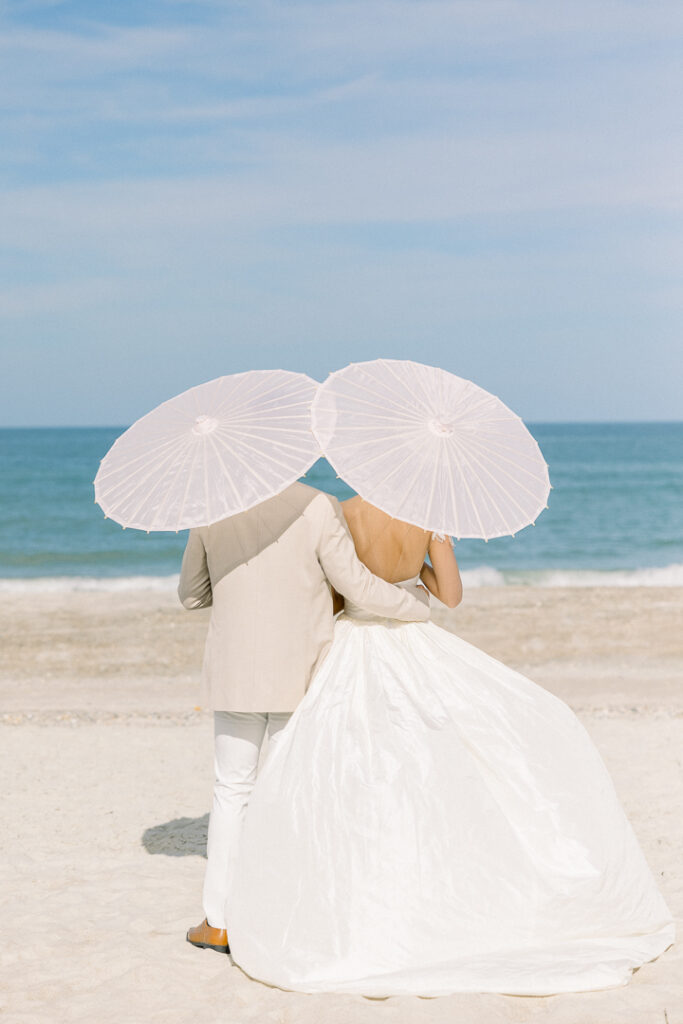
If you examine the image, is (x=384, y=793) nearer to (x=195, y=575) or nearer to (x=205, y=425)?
(x=195, y=575)

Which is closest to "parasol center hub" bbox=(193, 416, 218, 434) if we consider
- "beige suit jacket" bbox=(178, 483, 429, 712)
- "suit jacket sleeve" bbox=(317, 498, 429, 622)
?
"beige suit jacket" bbox=(178, 483, 429, 712)

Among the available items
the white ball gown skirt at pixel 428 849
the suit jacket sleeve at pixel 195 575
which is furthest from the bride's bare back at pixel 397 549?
the suit jacket sleeve at pixel 195 575

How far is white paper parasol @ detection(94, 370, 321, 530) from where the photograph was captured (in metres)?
3.35

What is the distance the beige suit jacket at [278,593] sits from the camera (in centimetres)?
346

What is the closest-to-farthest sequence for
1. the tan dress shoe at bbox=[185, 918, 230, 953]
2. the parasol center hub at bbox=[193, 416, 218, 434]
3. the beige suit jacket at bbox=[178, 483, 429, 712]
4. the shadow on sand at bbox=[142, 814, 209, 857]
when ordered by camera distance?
the beige suit jacket at bbox=[178, 483, 429, 712] < the parasol center hub at bbox=[193, 416, 218, 434] < the tan dress shoe at bbox=[185, 918, 230, 953] < the shadow on sand at bbox=[142, 814, 209, 857]

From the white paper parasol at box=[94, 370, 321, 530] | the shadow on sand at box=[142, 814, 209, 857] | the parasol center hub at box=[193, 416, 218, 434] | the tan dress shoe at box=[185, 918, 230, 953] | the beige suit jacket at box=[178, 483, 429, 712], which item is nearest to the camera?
the white paper parasol at box=[94, 370, 321, 530]

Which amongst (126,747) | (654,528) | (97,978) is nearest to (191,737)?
(126,747)

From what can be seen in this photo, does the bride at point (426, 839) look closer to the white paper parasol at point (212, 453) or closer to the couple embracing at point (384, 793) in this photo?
the couple embracing at point (384, 793)

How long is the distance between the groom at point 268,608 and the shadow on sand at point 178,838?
1.52 meters

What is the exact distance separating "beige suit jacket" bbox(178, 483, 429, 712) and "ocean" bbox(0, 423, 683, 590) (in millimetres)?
13624

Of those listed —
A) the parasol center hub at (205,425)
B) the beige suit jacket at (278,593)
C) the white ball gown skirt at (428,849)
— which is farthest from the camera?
the parasol center hub at (205,425)

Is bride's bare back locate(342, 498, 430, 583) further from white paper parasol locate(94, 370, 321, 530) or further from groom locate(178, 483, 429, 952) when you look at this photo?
white paper parasol locate(94, 370, 321, 530)

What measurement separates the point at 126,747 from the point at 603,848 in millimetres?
4358

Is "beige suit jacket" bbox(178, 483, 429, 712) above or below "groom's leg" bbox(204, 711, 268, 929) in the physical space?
above
